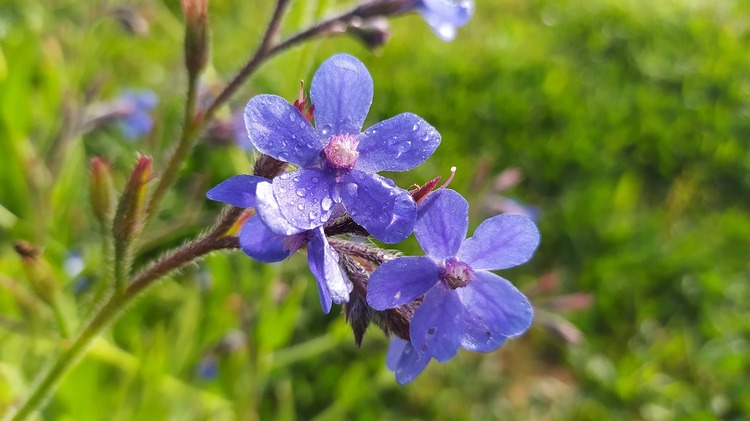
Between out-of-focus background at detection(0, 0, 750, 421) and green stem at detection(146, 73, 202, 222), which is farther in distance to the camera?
out-of-focus background at detection(0, 0, 750, 421)

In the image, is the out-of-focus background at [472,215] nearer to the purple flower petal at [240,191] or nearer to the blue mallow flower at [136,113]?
the blue mallow flower at [136,113]

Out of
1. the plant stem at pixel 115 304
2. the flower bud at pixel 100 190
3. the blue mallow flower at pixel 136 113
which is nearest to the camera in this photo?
the plant stem at pixel 115 304

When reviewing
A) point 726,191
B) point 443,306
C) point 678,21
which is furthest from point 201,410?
point 678,21

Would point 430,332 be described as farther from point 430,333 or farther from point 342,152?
point 342,152

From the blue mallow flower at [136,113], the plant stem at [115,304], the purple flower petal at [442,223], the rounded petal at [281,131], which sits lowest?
the blue mallow flower at [136,113]

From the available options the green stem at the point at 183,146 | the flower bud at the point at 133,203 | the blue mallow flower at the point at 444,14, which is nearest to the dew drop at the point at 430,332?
the flower bud at the point at 133,203

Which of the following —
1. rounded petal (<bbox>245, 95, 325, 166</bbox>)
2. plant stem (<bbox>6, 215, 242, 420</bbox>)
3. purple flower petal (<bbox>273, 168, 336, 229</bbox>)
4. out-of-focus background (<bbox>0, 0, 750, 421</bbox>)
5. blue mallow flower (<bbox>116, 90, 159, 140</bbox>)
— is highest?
rounded petal (<bbox>245, 95, 325, 166</bbox>)

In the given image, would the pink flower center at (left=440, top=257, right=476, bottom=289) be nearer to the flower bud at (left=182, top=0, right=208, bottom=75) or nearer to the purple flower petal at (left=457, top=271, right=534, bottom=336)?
the purple flower petal at (left=457, top=271, right=534, bottom=336)

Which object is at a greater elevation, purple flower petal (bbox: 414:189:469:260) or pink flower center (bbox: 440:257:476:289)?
purple flower petal (bbox: 414:189:469:260)

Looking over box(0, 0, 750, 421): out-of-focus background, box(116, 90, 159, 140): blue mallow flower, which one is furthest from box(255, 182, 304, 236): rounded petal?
box(116, 90, 159, 140): blue mallow flower

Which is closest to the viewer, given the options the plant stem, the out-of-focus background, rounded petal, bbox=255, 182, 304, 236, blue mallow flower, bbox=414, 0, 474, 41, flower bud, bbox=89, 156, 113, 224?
rounded petal, bbox=255, 182, 304, 236
